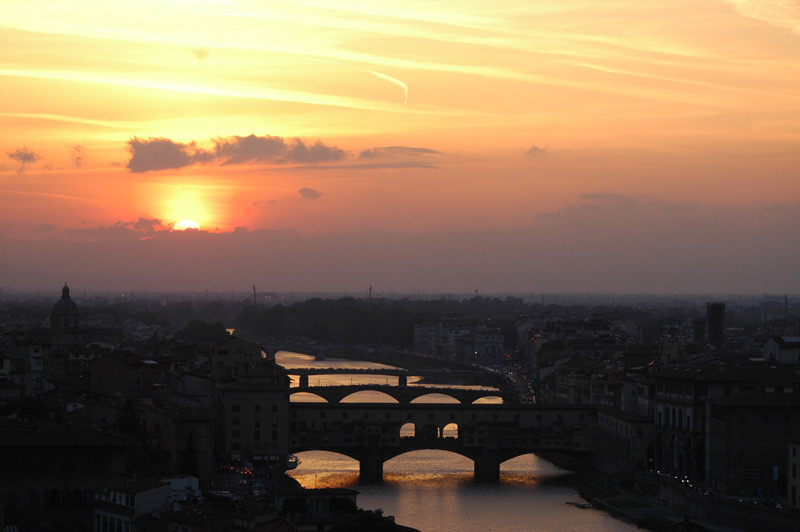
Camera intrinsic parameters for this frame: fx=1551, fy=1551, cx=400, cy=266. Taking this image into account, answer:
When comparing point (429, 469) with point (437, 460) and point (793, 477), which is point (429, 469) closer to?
point (437, 460)

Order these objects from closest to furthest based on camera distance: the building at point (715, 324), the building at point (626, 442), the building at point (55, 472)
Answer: the building at point (55, 472) → the building at point (626, 442) → the building at point (715, 324)

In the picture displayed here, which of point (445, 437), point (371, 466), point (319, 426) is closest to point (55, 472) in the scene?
point (371, 466)

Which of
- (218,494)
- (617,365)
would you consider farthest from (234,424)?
(617,365)

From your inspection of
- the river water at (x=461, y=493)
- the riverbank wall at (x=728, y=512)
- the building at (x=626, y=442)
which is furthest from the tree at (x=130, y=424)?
the building at (x=626, y=442)

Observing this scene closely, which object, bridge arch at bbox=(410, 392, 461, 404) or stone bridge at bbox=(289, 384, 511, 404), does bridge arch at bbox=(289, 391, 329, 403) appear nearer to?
stone bridge at bbox=(289, 384, 511, 404)

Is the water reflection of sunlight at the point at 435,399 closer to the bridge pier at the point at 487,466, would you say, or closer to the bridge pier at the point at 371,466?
the bridge pier at the point at 487,466

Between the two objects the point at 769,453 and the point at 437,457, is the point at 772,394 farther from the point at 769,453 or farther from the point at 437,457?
the point at 437,457
